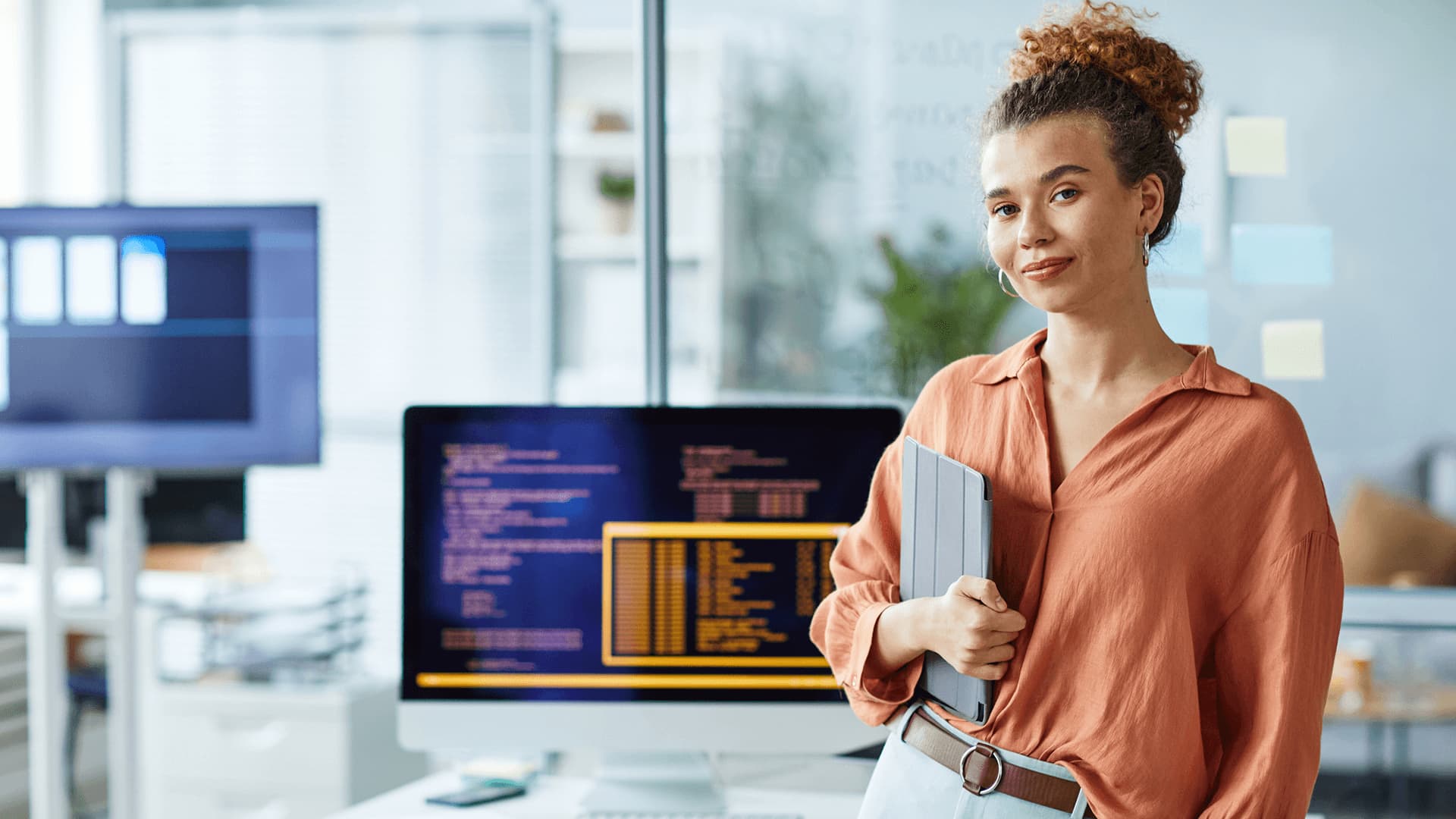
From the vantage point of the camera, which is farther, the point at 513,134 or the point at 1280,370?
the point at 513,134

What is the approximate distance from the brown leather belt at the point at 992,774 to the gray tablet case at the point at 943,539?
0.09 ft

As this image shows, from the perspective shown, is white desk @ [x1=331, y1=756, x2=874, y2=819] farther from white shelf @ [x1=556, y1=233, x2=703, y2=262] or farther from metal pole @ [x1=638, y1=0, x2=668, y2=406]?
white shelf @ [x1=556, y1=233, x2=703, y2=262]

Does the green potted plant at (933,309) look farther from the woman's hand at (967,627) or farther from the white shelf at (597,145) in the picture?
the woman's hand at (967,627)

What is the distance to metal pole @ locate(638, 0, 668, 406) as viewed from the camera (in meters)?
2.15

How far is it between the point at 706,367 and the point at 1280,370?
128cm

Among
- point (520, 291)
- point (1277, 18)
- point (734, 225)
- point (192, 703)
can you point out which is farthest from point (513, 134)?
point (1277, 18)

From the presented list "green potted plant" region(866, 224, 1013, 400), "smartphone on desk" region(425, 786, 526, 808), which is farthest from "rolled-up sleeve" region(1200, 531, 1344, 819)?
"green potted plant" region(866, 224, 1013, 400)

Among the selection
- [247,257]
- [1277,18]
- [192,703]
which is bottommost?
[192,703]

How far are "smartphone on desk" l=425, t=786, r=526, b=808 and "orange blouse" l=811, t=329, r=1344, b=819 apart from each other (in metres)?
0.79

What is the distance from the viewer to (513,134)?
3361 mm

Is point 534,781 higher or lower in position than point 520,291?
lower

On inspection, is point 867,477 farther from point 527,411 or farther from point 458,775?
point 458,775

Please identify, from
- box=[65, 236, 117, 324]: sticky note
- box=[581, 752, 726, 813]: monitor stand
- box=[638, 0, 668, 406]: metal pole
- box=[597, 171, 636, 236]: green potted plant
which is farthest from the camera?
box=[597, 171, 636, 236]: green potted plant

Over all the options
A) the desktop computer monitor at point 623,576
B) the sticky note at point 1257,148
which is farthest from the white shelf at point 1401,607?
the desktop computer monitor at point 623,576
